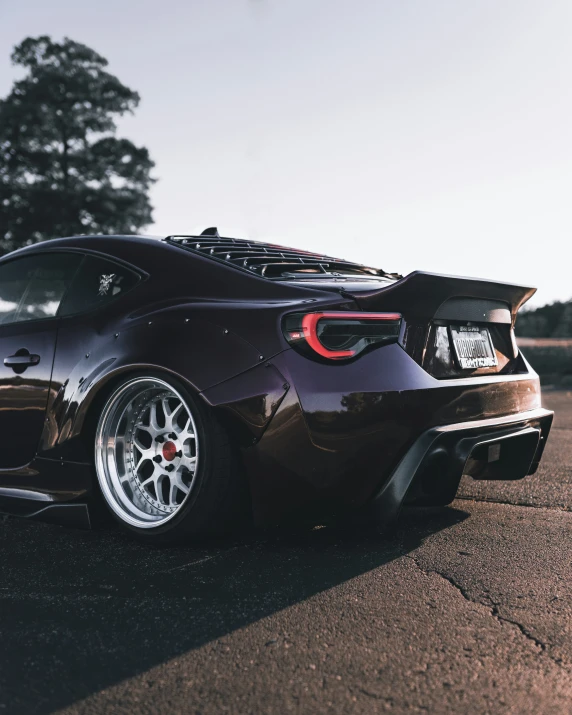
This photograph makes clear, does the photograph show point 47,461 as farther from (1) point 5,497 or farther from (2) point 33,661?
(2) point 33,661

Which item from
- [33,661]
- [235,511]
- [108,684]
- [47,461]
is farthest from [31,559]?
[108,684]

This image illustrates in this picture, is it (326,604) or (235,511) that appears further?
(235,511)

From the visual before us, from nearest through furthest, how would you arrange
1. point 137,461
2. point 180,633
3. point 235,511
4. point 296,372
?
point 180,633 < point 296,372 < point 235,511 < point 137,461

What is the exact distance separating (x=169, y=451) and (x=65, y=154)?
34322 mm

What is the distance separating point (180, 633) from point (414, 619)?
73 centimetres

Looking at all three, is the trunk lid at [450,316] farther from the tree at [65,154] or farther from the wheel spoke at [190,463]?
the tree at [65,154]

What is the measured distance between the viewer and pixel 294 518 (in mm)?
3086

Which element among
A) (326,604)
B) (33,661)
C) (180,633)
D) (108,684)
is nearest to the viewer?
(108,684)

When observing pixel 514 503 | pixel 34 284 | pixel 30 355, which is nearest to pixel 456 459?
pixel 514 503

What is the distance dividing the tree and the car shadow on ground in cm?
3154

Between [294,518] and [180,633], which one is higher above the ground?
[294,518]

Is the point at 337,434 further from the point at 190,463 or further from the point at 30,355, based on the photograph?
the point at 30,355

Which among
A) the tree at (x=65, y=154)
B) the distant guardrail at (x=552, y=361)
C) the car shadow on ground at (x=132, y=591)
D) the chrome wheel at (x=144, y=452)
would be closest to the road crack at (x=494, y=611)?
the car shadow on ground at (x=132, y=591)

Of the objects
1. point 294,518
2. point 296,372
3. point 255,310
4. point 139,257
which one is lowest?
point 294,518
